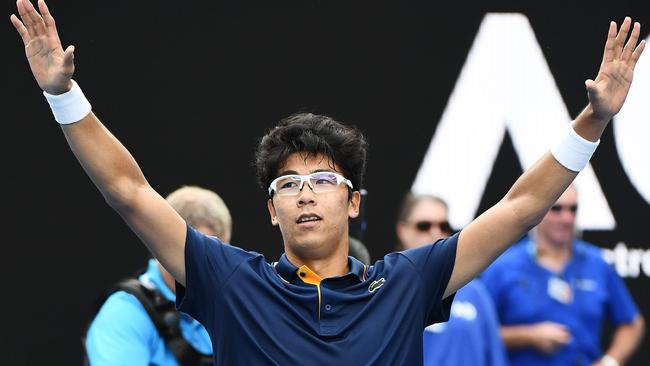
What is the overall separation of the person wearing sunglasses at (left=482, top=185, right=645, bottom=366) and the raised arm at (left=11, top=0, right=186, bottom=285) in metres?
3.02

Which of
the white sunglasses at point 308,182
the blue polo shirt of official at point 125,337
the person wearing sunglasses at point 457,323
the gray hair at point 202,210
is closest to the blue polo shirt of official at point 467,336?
the person wearing sunglasses at point 457,323

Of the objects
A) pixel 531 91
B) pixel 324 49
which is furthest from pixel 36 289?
pixel 531 91

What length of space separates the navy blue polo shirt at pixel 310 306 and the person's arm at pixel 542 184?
0.07 metres

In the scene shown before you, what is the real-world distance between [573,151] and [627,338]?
323 centimetres

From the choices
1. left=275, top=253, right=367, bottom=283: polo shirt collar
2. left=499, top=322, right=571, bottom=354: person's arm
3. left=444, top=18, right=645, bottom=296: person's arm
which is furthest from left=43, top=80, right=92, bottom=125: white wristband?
left=499, top=322, right=571, bottom=354: person's arm

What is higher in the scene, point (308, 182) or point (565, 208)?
point (308, 182)

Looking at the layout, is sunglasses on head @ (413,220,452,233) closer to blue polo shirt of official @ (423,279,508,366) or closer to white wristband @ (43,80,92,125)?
blue polo shirt of official @ (423,279,508,366)

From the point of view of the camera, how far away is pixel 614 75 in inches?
138

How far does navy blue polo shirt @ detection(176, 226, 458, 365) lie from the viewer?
340cm

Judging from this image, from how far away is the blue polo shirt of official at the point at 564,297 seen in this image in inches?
247

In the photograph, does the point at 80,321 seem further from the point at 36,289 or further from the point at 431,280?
the point at 431,280

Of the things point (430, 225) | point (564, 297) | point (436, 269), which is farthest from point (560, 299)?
point (436, 269)

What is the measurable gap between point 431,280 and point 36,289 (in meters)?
3.32

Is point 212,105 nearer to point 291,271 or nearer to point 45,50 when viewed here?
point 291,271
